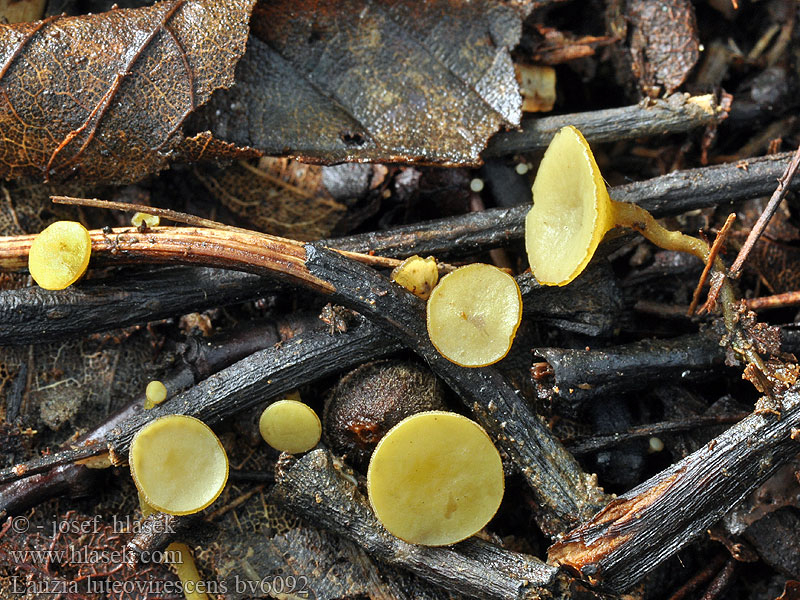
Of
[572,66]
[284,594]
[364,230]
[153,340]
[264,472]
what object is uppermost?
[572,66]


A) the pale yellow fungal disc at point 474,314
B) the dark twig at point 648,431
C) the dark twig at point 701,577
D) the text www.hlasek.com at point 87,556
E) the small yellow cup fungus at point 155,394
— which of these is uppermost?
the pale yellow fungal disc at point 474,314

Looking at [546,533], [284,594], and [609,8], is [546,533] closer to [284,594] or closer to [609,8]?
[284,594]

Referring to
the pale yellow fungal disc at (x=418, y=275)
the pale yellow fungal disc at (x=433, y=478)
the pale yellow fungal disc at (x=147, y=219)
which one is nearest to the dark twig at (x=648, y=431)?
the pale yellow fungal disc at (x=433, y=478)

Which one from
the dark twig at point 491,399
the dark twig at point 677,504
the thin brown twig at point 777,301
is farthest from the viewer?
the thin brown twig at point 777,301

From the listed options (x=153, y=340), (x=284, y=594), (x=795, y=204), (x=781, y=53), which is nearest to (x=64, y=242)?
(x=153, y=340)

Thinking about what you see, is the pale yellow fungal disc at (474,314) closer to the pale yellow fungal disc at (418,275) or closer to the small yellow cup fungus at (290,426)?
the pale yellow fungal disc at (418,275)

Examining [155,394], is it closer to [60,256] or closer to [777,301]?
[60,256]

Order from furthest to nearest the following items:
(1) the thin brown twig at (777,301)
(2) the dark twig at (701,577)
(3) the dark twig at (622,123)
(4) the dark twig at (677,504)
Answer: (3) the dark twig at (622,123) < (1) the thin brown twig at (777,301) < (2) the dark twig at (701,577) < (4) the dark twig at (677,504)

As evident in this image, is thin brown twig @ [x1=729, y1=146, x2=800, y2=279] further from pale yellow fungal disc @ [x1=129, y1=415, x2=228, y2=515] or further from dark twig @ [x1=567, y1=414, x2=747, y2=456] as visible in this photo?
pale yellow fungal disc @ [x1=129, y1=415, x2=228, y2=515]
